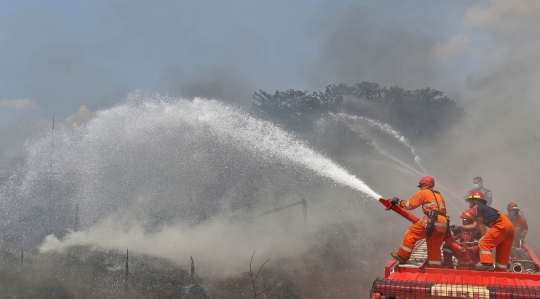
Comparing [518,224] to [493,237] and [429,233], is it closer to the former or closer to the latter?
[493,237]

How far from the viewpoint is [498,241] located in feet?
19.6

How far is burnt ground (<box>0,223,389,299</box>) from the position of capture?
991 cm

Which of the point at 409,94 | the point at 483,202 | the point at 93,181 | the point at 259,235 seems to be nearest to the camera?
the point at 483,202

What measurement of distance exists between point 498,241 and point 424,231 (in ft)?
3.16

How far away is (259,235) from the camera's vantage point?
590 inches

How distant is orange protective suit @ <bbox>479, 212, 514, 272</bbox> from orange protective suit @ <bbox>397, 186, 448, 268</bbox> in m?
0.52

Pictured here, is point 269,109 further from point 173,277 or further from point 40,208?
point 173,277

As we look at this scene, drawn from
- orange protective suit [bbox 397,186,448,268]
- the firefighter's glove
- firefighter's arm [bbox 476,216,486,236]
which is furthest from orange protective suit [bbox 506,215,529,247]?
orange protective suit [bbox 397,186,448,268]

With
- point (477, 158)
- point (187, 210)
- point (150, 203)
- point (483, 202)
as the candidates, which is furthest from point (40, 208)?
point (477, 158)

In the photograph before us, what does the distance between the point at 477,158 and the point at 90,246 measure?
20.4 meters

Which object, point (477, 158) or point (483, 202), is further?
point (477, 158)

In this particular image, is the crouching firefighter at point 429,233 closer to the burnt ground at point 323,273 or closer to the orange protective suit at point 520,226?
the orange protective suit at point 520,226

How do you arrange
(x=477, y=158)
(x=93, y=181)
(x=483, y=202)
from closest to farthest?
1. (x=483, y=202)
2. (x=93, y=181)
3. (x=477, y=158)

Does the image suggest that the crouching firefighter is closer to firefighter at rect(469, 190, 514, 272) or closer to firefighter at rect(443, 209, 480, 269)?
firefighter at rect(443, 209, 480, 269)
